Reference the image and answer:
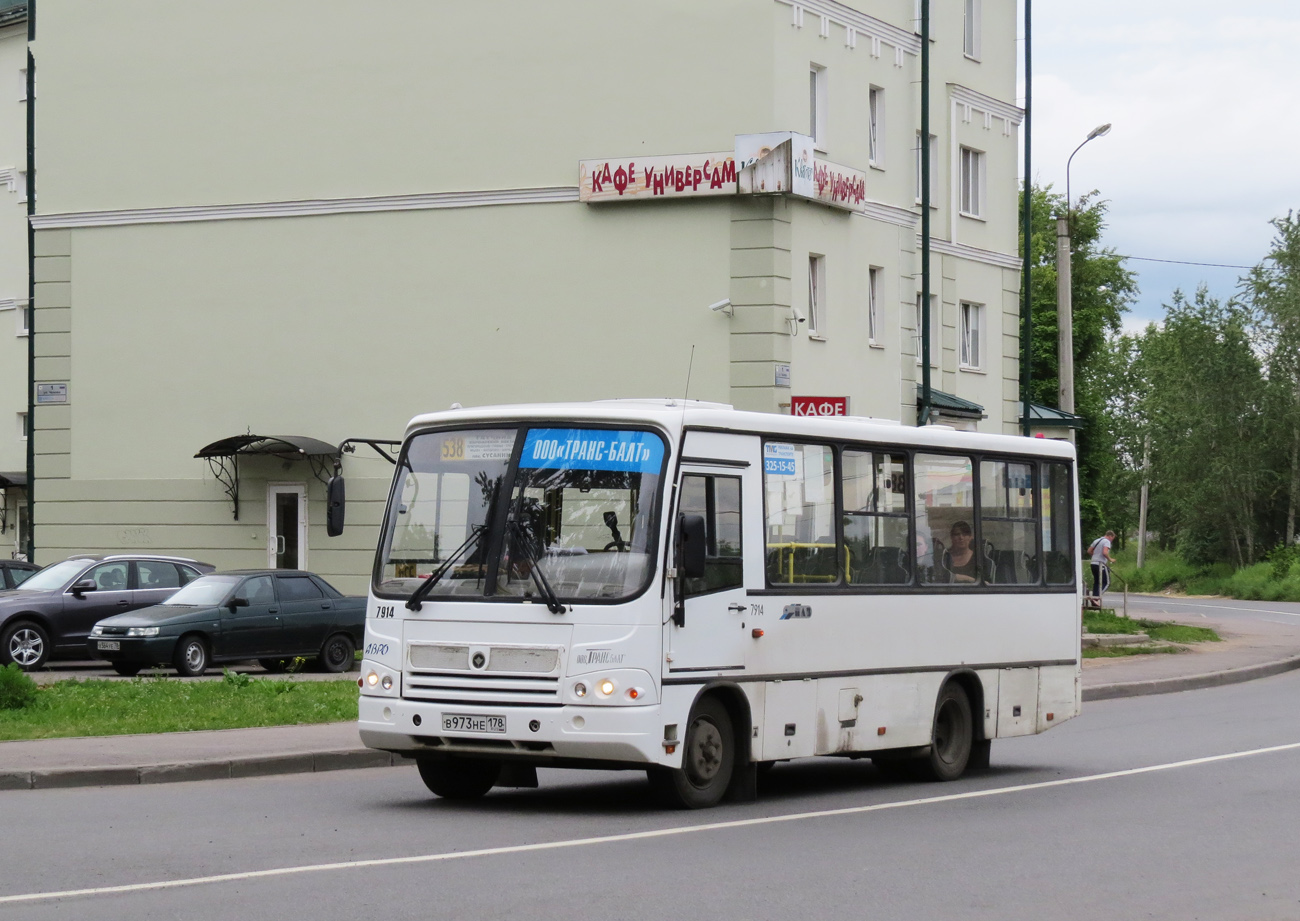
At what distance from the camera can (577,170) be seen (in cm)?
3303

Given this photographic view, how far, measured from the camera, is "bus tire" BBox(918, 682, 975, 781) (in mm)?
14820

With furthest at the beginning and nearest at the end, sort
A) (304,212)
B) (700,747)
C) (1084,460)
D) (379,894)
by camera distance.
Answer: (1084,460) → (304,212) → (700,747) → (379,894)

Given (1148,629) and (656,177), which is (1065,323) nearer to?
(1148,629)

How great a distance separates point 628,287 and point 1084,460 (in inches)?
1777

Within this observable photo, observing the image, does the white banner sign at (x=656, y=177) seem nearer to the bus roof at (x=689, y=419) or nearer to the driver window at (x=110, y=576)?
the driver window at (x=110, y=576)

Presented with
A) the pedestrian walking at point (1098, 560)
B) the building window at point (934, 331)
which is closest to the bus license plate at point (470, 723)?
the building window at point (934, 331)

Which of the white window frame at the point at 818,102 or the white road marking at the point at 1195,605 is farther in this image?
the white road marking at the point at 1195,605

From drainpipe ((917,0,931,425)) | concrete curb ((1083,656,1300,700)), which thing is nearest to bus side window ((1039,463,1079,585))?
concrete curb ((1083,656,1300,700))

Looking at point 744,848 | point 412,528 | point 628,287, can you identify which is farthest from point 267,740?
point 628,287

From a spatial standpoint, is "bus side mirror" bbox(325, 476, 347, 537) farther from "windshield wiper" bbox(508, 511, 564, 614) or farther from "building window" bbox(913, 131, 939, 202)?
"building window" bbox(913, 131, 939, 202)

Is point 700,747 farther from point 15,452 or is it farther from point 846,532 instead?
point 15,452

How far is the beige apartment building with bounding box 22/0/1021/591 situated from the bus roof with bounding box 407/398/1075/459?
56.7 ft

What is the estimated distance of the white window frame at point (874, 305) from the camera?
3494cm

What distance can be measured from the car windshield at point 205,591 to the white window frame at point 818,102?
13271mm
